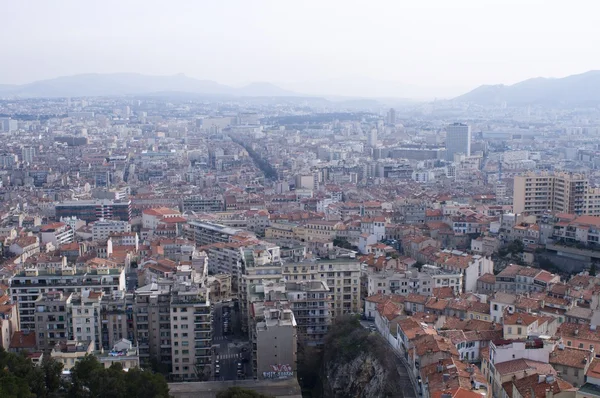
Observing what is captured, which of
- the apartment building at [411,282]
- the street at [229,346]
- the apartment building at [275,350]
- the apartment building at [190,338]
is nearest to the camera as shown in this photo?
the apartment building at [275,350]

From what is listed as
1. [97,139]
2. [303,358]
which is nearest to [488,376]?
[303,358]

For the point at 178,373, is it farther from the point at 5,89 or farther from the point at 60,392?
the point at 5,89

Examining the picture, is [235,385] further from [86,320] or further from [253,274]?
[253,274]

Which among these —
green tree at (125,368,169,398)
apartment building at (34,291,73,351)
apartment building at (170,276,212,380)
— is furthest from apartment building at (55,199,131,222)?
green tree at (125,368,169,398)

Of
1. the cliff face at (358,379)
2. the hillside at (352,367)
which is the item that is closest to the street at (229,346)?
the hillside at (352,367)

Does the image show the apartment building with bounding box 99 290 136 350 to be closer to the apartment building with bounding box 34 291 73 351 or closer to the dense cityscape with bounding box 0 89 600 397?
the dense cityscape with bounding box 0 89 600 397

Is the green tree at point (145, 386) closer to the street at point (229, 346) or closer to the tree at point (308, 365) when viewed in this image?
the street at point (229, 346)
